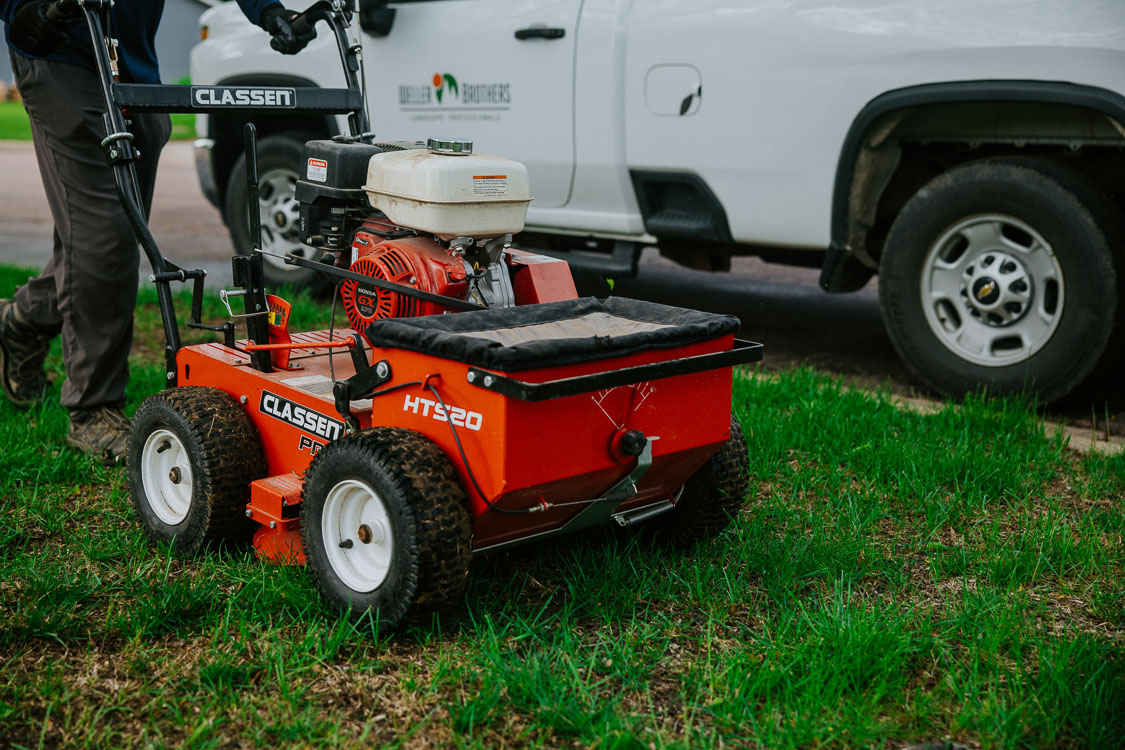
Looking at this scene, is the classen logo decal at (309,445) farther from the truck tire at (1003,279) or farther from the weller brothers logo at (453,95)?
the weller brothers logo at (453,95)

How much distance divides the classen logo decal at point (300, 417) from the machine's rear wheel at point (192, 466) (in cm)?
7

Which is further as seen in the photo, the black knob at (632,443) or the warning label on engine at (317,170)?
the warning label on engine at (317,170)

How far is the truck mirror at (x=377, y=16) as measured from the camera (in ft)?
16.1

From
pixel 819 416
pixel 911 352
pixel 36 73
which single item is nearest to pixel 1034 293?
pixel 911 352

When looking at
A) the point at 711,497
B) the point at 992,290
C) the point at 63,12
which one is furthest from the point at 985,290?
the point at 63,12

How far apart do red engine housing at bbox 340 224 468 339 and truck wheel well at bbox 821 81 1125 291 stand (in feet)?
6.27

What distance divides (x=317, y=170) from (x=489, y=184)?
1.75ft

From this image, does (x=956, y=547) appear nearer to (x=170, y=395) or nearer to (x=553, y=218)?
(x=170, y=395)

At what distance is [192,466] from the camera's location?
263cm

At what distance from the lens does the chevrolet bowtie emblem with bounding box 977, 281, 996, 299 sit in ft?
12.5

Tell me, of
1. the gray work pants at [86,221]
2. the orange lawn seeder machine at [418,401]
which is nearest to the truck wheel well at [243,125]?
the gray work pants at [86,221]

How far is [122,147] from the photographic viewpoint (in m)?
2.87

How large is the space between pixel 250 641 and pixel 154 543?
66 centimetres

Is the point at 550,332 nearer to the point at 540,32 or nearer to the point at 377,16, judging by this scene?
the point at 540,32
